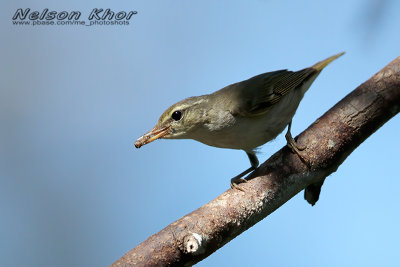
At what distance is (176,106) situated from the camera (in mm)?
4223

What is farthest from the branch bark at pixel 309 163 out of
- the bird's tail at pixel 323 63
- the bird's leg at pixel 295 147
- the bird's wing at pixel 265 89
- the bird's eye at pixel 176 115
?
the bird's tail at pixel 323 63

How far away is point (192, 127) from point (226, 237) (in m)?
1.39

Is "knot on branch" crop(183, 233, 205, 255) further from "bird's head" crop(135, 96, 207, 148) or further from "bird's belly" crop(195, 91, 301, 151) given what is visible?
"bird's head" crop(135, 96, 207, 148)

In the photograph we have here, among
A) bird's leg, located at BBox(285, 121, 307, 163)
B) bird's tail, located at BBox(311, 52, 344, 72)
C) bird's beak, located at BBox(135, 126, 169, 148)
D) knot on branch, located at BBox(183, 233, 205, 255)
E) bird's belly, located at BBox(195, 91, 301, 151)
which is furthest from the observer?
bird's tail, located at BBox(311, 52, 344, 72)

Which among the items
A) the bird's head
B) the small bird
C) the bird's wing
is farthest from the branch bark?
the bird's head

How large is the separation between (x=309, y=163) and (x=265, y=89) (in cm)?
128

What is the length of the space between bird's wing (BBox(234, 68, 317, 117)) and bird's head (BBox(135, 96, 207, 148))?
0.38 metres

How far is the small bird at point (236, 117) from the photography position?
13.2ft

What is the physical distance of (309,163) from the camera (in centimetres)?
324

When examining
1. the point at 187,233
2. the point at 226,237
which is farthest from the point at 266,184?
the point at 187,233

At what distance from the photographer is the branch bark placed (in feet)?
9.68

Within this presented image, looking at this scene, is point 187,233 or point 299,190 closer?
point 187,233

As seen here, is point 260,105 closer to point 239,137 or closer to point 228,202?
point 239,137

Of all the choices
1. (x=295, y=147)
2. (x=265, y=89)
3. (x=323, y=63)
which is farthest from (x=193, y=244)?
(x=323, y=63)
